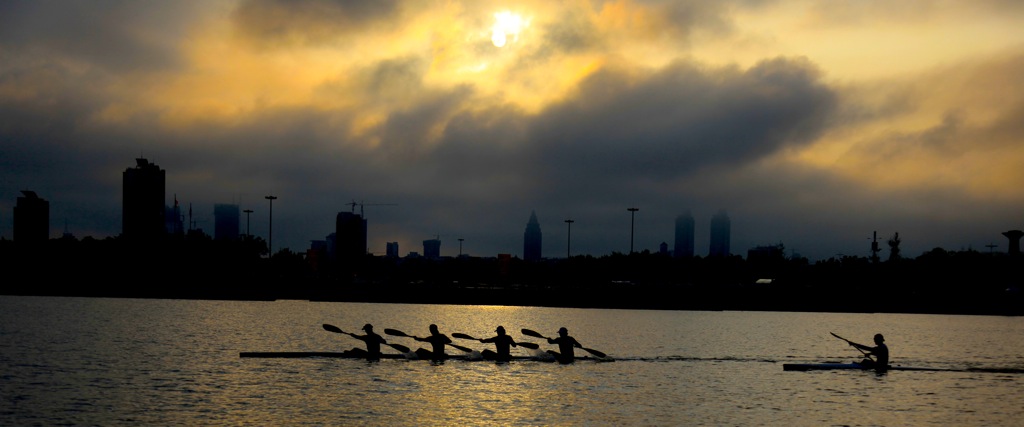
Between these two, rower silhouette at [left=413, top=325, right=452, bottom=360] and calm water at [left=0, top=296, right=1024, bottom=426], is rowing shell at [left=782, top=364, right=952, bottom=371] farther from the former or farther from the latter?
rower silhouette at [left=413, top=325, right=452, bottom=360]

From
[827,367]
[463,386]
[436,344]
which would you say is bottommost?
[463,386]

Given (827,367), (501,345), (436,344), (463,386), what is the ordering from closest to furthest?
(463,386)
(827,367)
(501,345)
(436,344)

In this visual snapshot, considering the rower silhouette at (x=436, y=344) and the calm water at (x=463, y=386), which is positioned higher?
the rower silhouette at (x=436, y=344)

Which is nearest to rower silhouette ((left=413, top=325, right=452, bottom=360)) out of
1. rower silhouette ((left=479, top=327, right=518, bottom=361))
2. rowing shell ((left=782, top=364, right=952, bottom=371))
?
rower silhouette ((left=479, top=327, right=518, bottom=361))

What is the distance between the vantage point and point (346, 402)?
160 feet

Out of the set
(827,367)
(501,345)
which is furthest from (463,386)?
(827,367)

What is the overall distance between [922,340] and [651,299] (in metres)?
87.0

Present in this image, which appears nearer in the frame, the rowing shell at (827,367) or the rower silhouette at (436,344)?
the rowing shell at (827,367)

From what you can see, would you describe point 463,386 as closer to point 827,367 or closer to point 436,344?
point 436,344

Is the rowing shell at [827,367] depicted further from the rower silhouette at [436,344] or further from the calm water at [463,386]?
the rower silhouette at [436,344]

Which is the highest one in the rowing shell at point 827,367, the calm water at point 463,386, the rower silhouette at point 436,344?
the rower silhouette at point 436,344

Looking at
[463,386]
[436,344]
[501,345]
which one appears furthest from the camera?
[436,344]

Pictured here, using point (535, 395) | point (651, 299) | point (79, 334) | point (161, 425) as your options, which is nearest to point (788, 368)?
point (535, 395)

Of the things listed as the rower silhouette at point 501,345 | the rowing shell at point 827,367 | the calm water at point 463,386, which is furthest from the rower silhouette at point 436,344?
the rowing shell at point 827,367
